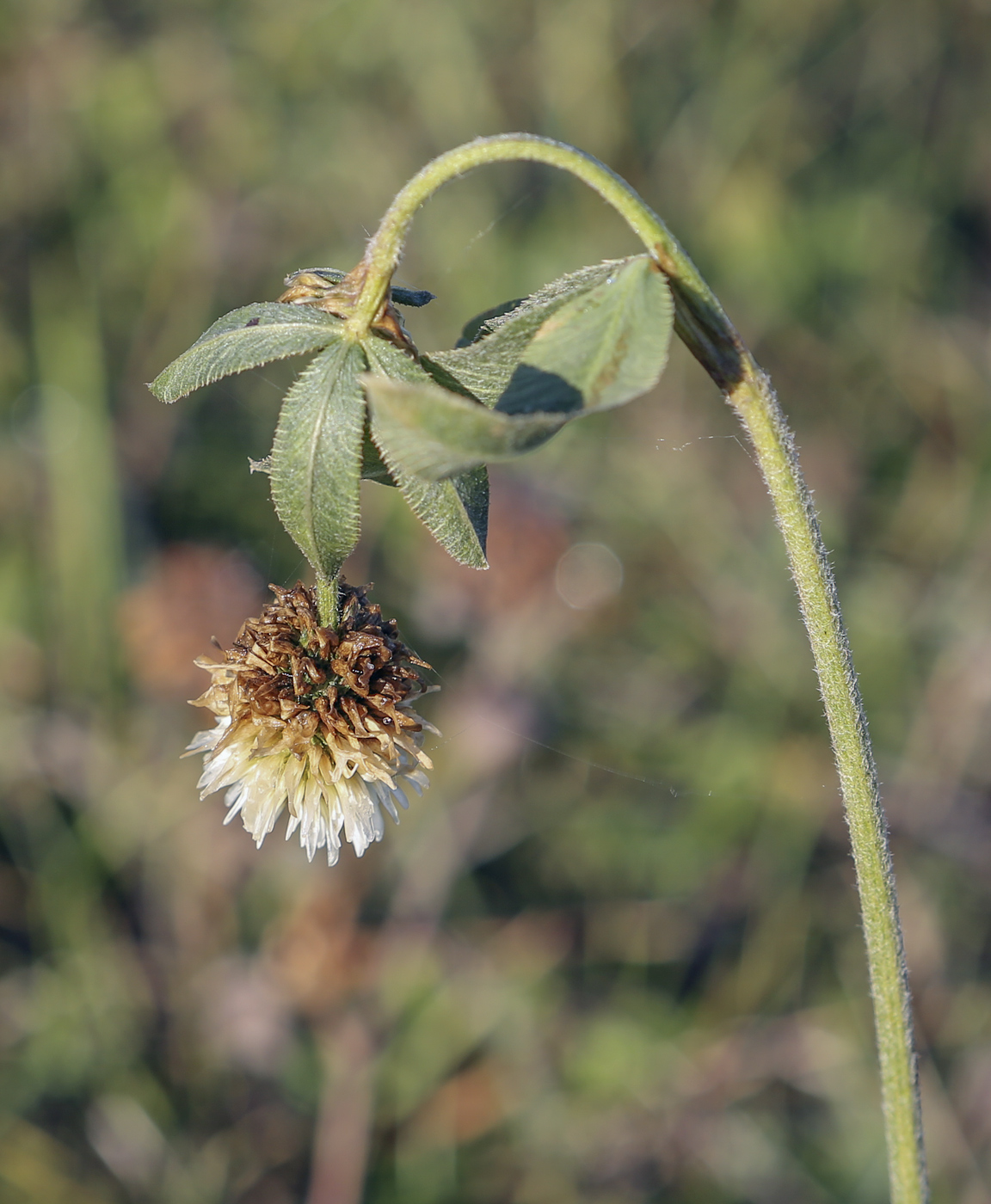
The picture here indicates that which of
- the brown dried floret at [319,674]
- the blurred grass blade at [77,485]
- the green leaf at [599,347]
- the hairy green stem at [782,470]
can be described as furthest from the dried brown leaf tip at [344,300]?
the blurred grass blade at [77,485]

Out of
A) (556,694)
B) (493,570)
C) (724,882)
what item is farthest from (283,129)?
(724,882)

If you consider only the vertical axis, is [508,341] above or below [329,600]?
above

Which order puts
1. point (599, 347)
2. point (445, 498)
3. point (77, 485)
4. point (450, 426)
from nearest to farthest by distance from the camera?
point (450, 426) < point (599, 347) < point (445, 498) < point (77, 485)

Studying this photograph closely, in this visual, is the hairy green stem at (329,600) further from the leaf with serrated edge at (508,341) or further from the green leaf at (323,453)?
the leaf with serrated edge at (508,341)

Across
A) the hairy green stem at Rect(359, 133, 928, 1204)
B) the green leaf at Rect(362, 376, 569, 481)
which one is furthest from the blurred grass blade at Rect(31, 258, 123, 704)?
the green leaf at Rect(362, 376, 569, 481)

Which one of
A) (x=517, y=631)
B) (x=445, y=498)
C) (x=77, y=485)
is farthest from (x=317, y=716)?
(x=77, y=485)

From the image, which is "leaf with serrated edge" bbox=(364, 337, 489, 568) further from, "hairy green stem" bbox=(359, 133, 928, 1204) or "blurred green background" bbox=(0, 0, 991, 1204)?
"blurred green background" bbox=(0, 0, 991, 1204)

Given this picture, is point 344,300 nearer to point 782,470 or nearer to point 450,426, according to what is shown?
point 450,426
